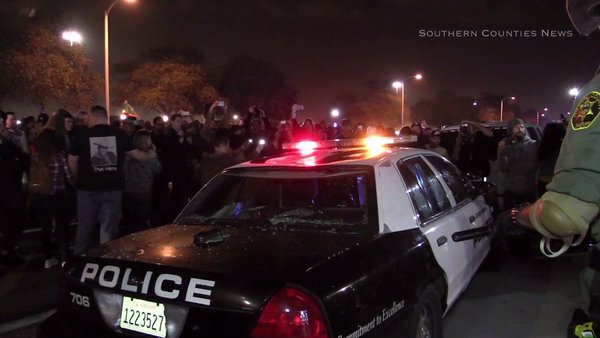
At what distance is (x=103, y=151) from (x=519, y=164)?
16.4 ft

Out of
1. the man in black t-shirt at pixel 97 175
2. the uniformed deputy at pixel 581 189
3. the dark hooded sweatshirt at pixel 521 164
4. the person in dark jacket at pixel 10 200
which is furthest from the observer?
the dark hooded sweatshirt at pixel 521 164

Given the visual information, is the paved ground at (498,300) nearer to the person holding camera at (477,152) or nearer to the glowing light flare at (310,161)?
the glowing light flare at (310,161)

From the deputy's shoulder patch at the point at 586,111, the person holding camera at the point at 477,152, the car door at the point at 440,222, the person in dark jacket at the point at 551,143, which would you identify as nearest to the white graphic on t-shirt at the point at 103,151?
the car door at the point at 440,222

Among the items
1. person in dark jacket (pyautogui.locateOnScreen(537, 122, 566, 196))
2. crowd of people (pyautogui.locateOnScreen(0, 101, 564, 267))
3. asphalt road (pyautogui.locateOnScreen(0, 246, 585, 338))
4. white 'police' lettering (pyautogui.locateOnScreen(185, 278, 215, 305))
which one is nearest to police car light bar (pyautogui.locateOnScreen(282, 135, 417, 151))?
asphalt road (pyautogui.locateOnScreen(0, 246, 585, 338))

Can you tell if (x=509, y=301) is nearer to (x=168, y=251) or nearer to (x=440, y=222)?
(x=440, y=222)

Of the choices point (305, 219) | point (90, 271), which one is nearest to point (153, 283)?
point (90, 271)

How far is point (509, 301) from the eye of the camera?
501cm

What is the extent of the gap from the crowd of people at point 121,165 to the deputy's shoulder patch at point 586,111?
4386mm

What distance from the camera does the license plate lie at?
2.56 meters

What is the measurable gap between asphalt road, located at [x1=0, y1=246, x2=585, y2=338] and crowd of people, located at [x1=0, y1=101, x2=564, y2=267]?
0.71 m

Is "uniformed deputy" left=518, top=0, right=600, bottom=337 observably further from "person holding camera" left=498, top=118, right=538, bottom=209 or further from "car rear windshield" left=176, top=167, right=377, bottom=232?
"person holding camera" left=498, top=118, right=538, bottom=209

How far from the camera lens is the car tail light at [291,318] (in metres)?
2.34

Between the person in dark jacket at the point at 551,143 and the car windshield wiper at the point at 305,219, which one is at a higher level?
the person in dark jacket at the point at 551,143

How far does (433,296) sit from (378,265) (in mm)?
781
